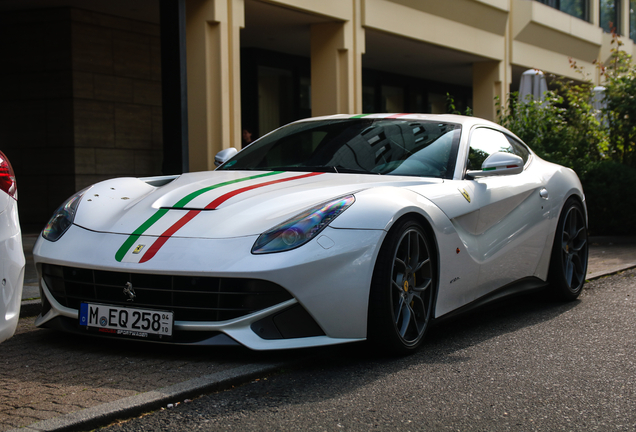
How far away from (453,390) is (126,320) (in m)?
1.58

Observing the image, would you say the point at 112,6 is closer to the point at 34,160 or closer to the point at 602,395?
the point at 34,160

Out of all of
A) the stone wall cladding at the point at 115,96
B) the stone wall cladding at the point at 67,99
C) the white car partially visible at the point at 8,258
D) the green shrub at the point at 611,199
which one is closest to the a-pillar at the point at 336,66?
the stone wall cladding at the point at 115,96

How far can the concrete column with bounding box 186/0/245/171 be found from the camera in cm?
1128

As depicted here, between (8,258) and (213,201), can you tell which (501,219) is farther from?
(8,258)

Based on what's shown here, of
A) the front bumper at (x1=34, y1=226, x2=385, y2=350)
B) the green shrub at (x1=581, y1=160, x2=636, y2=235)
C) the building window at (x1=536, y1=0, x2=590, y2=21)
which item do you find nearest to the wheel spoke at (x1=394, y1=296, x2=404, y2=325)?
the front bumper at (x1=34, y1=226, x2=385, y2=350)

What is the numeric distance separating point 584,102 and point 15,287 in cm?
1180

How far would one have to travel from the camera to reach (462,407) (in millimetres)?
3227

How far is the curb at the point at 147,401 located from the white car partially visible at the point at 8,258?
0.38 meters

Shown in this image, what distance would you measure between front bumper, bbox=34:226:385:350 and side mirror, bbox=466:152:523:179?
1.26m

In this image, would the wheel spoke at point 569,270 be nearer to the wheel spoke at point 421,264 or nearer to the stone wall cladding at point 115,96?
the wheel spoke at point 421,264

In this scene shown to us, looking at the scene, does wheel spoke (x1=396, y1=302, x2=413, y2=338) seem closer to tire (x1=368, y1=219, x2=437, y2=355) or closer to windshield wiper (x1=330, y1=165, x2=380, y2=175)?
tire (x1=368, y1=219, x2=437, y2=355)

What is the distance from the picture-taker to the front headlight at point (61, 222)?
408cm

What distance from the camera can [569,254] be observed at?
5949mm

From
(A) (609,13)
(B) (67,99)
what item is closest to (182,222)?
(B) (67,99)
